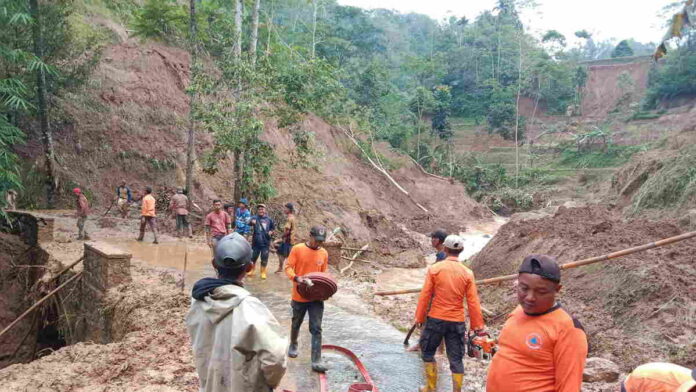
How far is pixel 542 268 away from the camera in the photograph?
279 centimetres

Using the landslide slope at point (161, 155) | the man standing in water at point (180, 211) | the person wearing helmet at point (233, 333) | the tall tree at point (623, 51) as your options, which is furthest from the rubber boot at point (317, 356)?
the tall tree at point (623, 51)

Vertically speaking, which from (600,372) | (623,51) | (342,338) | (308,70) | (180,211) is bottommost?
(342,338)

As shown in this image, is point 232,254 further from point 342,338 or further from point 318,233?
point 342,338

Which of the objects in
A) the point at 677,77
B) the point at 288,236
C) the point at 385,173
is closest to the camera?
the point at 288,236

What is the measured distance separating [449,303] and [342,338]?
9.76ft

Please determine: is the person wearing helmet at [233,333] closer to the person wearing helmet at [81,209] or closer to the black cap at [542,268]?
the black cap at [542,268]

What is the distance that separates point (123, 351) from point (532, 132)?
53418 millimetres

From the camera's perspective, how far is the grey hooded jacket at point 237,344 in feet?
8.62

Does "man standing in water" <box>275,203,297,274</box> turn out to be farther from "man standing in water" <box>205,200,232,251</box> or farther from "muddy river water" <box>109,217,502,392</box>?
"man standing in water" <box>205,200,232,251</box>

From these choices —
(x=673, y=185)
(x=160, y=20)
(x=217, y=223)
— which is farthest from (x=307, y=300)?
(x=160, y=20)

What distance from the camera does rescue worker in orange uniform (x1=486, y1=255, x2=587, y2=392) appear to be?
105 inches

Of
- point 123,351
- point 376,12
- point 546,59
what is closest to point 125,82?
point 123,351

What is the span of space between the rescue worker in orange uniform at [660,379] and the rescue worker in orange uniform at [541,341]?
0.24 meters

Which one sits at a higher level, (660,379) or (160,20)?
(160,20)
